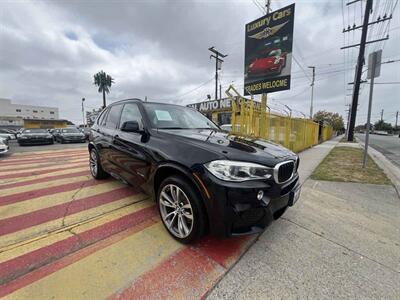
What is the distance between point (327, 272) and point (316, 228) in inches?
34.9

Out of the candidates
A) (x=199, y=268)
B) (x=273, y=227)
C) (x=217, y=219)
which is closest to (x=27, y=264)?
(x=199, y=268)

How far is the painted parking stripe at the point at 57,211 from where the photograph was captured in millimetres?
2691

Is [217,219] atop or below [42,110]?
below

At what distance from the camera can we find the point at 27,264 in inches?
78.3

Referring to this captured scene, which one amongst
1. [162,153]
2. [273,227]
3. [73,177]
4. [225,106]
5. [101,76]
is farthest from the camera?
[101,76]

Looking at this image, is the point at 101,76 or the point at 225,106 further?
the point at 101,76

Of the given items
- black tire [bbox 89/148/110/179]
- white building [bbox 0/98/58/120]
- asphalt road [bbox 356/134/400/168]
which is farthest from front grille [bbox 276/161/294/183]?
white building [bbox 0/98/58/120]

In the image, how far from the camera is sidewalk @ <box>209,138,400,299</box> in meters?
1.75

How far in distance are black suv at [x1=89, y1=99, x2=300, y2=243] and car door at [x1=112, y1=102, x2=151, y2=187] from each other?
1cm

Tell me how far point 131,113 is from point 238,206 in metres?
2.36

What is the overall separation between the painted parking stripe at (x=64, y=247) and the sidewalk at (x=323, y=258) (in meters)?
1.51

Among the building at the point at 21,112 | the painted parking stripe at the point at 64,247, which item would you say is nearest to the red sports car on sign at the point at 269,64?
the painted parking stripe at the point at 64,247

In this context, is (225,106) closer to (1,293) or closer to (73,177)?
(73,177)

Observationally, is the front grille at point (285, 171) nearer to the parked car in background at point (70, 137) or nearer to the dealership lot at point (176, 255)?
the dealership lot at point (176, 255)
